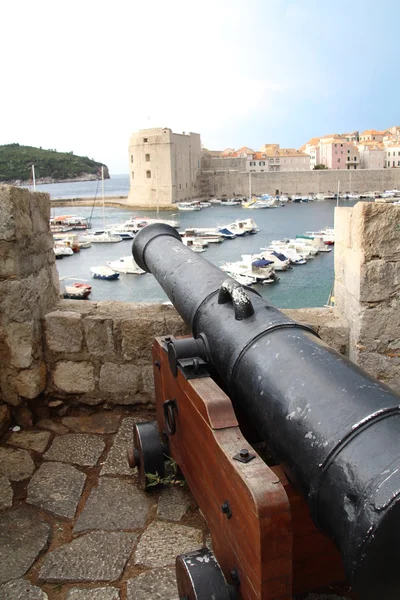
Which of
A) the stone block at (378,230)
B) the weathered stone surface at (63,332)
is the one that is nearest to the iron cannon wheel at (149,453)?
the weathered stone surface at (63,332)

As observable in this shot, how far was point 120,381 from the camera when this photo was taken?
281 centimetres

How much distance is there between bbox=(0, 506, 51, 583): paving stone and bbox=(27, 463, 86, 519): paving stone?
7 cm

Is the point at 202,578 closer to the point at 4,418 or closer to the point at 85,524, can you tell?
the point at 85,524

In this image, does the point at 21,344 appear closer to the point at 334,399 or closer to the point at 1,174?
the point at 334,399

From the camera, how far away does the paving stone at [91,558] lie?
1719mm

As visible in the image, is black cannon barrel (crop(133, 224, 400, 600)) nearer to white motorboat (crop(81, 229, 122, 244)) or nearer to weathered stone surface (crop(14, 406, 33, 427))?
weathered stone surface (crop(14, 406, 33, 427))

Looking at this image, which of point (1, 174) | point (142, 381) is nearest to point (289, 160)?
point (1, 174)

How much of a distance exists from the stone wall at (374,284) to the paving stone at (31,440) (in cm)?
148

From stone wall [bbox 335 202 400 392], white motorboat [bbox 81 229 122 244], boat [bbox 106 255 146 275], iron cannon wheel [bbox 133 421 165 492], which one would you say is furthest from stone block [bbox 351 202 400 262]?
white motorboat [bbox 81 229 122 244]

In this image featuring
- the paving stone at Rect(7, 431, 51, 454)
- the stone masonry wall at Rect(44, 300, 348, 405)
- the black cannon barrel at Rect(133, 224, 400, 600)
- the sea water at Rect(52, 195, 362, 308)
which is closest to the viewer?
the black cannon barrel at Rect(133, 224, 400, 600)

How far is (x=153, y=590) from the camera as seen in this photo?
166 centimetres

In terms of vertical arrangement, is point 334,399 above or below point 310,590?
above

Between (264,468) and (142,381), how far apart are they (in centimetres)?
156

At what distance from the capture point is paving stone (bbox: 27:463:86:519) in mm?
2074
